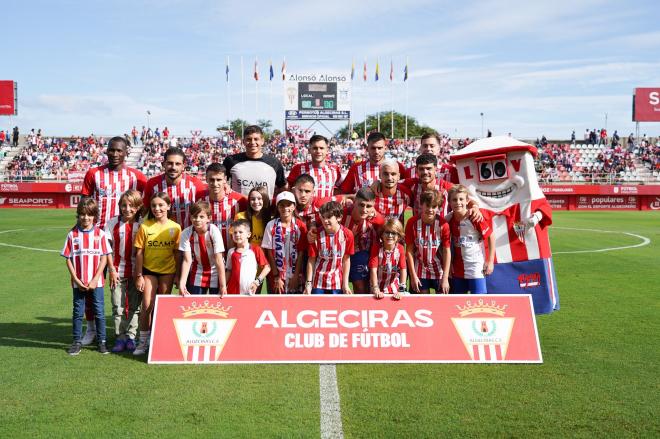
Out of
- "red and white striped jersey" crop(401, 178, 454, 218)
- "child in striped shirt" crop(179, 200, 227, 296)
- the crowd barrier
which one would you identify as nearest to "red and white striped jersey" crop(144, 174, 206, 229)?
"child in striped shirt" crop(179, 200, 227, 296)

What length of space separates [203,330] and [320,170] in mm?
2397

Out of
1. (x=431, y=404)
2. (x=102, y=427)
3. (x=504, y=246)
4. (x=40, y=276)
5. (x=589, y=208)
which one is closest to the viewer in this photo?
(x=102, y=427)

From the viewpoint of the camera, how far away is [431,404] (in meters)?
4.50

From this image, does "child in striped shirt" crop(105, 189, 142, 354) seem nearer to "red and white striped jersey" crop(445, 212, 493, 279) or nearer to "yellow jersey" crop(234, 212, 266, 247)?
"yellow jersey" crop(234, 212, 266, 247)

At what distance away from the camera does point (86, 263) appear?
5.96m

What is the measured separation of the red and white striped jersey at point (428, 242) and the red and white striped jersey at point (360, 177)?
1012 millimetres

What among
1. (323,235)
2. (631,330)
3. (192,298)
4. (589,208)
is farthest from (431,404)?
(589,208)

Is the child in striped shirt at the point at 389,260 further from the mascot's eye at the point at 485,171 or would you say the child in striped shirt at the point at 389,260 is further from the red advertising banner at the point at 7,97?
the red advertising banner at the point at 7,97

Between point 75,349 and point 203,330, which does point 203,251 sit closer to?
point 203,330

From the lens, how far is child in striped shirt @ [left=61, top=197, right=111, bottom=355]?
5.93m

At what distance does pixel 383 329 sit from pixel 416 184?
1710mm

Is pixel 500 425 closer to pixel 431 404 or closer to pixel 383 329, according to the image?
pixel 431 404

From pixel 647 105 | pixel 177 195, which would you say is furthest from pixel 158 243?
pixel 647 105

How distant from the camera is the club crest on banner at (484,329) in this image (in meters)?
5.55
